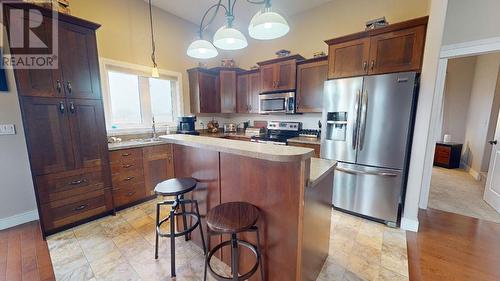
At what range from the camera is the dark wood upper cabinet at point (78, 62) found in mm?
2141

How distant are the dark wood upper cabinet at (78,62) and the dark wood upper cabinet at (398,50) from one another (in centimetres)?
342

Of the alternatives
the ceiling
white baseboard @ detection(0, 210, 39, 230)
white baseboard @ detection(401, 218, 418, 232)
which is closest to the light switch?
white baseboard @ detection(0, 210, 39, 230)

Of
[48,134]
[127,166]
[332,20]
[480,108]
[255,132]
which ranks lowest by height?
[127,166]

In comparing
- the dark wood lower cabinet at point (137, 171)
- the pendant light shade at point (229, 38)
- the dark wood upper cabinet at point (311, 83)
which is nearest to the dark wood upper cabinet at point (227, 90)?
the dark wood upper cabinet at point (311, 83)

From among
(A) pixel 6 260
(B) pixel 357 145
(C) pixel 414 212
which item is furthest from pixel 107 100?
(C) pixel 414 212

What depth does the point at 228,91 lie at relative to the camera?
4238 mm

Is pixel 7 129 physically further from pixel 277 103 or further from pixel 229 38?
pixel 277 103

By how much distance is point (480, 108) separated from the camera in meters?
4.20

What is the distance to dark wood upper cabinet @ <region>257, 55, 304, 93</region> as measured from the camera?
11.1ft

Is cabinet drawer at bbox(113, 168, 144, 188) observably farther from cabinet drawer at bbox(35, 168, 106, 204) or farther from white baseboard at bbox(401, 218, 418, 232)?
white baseboard at bbox(401, 218, 418, 232)

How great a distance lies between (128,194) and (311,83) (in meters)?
3.32

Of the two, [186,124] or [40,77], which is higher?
[40,77]

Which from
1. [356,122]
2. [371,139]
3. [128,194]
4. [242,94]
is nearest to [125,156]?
[128,194]

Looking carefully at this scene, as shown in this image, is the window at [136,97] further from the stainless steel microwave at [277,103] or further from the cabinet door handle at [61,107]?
the stainless steel microwave at [277,103]
